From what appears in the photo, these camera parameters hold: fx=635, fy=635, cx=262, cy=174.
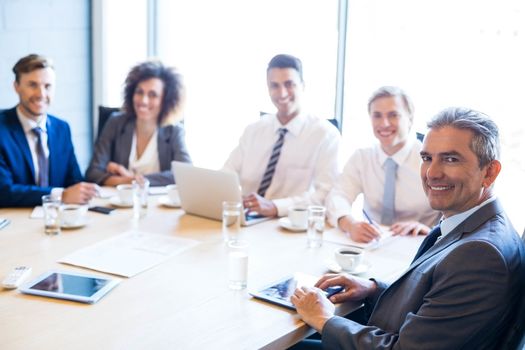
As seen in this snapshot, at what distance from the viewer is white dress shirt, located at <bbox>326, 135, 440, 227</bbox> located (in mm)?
2619

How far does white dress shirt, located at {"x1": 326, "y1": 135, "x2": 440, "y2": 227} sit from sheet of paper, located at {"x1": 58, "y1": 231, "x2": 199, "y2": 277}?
27.2 inches

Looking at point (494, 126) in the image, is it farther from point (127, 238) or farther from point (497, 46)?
point (497, 46)

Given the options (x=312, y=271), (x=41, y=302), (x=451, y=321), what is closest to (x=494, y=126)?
(x=451, y=321)

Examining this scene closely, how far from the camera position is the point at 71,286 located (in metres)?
1.75

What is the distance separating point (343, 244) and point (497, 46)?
4.95 ft

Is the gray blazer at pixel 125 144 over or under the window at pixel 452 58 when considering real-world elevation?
under

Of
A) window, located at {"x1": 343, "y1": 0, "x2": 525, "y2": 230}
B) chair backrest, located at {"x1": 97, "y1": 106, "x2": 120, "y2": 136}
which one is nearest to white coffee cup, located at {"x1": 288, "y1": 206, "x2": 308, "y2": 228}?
window, located at {"x1": 343, "y1": 0, "x2": 525, "y2": 230}

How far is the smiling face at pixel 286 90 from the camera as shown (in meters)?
3.07

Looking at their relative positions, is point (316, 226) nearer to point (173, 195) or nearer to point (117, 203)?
point (173, 195)

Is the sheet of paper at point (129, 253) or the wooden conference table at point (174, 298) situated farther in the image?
the sheet of paper at point (129, 253)

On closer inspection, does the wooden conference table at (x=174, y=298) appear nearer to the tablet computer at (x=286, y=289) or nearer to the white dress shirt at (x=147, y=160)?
the tablet computer at (x=286, y=289)

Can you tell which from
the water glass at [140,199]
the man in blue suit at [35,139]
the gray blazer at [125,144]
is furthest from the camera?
the gray blazer at [125,144]

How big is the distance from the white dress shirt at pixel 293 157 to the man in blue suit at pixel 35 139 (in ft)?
2.69

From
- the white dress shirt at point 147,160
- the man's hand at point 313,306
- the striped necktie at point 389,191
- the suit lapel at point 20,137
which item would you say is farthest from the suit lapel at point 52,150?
the man's hand at point 313,306
